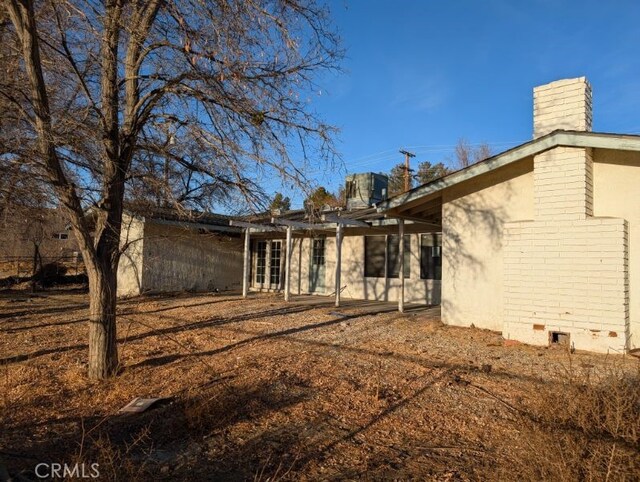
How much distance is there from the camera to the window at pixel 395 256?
15.1 meters

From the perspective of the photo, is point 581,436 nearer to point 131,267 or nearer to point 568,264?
point 568,264

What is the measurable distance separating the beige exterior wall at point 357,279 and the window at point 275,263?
2.78 ft

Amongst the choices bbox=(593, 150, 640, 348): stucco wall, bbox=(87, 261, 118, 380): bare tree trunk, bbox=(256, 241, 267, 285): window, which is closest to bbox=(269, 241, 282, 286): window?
bbox=(256, 241, 267, 285): window

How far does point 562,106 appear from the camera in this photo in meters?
8.99

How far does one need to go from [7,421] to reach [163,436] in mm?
1685

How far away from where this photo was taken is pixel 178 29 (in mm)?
6008

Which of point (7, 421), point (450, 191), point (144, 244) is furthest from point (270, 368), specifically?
point (144, 244)

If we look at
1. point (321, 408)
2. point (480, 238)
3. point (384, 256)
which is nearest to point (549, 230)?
point (480, 238)

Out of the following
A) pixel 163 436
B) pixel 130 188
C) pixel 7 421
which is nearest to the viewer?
pixel 163 436

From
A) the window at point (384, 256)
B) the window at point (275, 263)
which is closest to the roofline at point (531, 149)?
the window at point (384, 256)

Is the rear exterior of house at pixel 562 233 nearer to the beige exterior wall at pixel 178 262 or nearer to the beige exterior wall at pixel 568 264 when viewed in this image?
the beige exterior wall at pixel 568 264

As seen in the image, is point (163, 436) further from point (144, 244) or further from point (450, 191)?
point (144, 244)

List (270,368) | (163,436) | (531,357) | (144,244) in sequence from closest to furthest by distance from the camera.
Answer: (163,436) < (270,368) < (531,357) < (144,244)

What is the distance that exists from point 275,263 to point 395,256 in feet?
19.5
